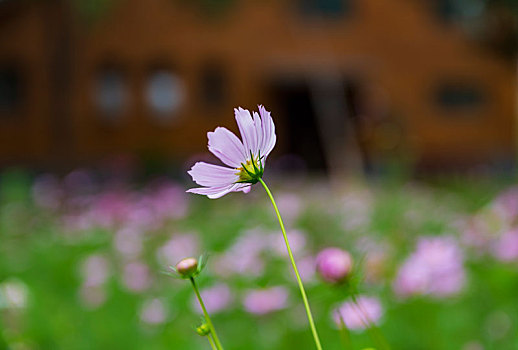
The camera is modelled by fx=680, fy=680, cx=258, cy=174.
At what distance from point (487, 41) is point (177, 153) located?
6.20 metres

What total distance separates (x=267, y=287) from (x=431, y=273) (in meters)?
0.59

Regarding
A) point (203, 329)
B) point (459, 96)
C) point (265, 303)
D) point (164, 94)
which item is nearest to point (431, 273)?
point (265, 303)

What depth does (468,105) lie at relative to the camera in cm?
1461

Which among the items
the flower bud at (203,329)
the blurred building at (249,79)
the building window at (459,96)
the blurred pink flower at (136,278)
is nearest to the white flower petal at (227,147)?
the flower bud at (203,329)

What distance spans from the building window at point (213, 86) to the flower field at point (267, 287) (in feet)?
32.4

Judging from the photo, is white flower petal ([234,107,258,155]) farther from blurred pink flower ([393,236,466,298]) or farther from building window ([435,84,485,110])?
building window ([435,84,485,110])

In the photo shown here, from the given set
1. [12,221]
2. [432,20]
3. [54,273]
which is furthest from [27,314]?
[432,20]

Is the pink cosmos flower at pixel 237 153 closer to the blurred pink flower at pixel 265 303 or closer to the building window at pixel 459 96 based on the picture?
the blurred pink flower at pixel 265 303

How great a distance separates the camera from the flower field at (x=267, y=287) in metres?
1.20

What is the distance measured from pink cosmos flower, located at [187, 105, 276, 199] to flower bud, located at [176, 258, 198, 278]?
0.06m

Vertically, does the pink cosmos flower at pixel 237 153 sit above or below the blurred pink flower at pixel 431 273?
above

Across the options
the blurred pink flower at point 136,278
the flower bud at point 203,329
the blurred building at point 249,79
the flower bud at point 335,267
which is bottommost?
the flower bud at point 203,329

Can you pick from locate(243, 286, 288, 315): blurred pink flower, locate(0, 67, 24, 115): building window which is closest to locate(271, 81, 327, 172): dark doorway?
locate(0, 67, 24, 115): building window

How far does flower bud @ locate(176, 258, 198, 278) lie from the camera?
0.47 m
